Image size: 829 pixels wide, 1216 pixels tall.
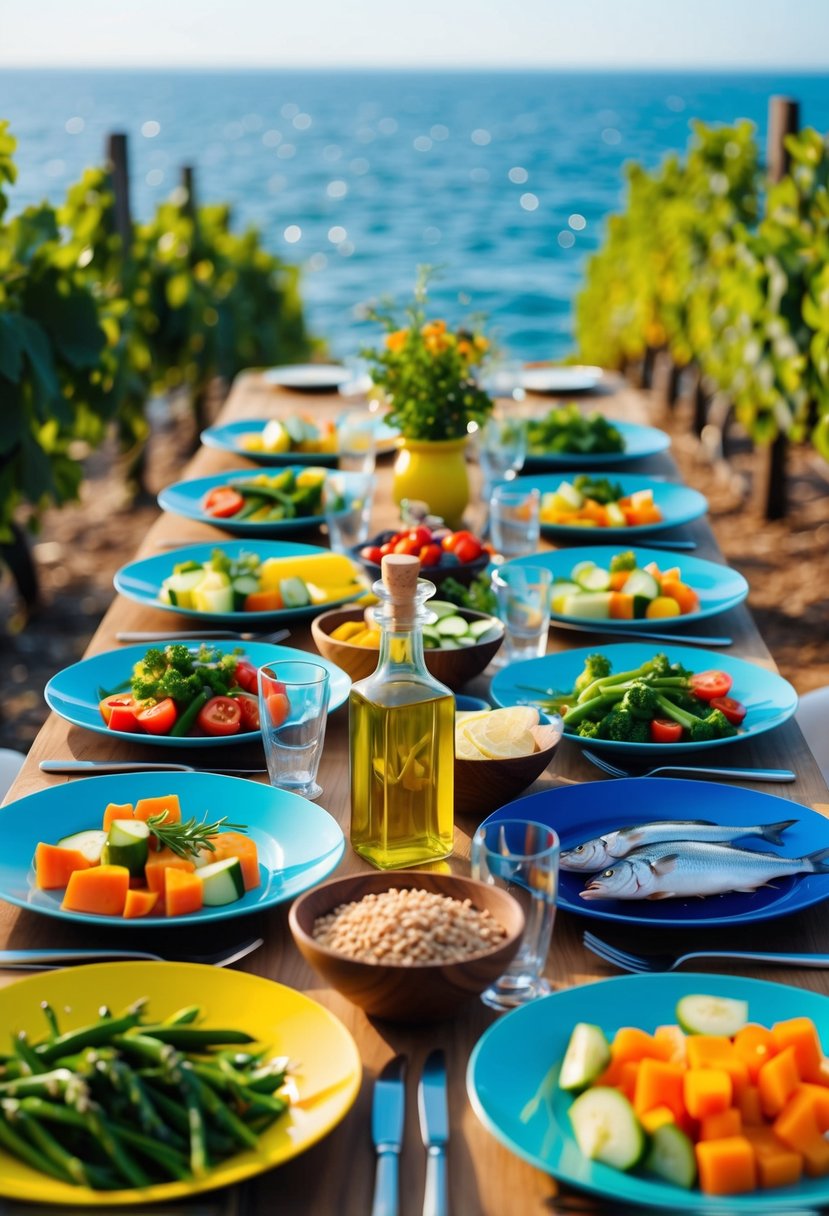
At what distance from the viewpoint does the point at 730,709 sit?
213 centimetres

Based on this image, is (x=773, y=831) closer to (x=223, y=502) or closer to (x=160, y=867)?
(x=160, y=867)

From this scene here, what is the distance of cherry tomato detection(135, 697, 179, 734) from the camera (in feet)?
6.79

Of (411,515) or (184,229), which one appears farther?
(184,229)

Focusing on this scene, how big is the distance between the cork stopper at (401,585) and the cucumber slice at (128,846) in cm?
39

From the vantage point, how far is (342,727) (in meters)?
2.22

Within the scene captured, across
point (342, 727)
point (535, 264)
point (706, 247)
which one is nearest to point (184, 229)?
point (706, 247)

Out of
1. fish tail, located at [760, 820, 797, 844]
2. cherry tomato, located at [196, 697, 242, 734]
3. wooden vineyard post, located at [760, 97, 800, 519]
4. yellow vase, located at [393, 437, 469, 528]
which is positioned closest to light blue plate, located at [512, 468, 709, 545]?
yellow vase, located at [393, 437, 469, 528]

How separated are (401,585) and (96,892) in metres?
0.50

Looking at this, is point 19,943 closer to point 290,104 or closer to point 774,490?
point 774,490

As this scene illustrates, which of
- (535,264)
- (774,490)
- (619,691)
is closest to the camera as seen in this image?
(619,691)

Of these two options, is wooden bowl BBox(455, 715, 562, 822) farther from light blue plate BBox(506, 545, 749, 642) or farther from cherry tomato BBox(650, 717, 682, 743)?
light blue plate BBox(506, 545, 749, 642)

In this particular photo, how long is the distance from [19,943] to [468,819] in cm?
62

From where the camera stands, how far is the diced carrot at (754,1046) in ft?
3.95

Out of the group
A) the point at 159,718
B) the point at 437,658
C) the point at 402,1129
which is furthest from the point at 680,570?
the point at 402,1129
